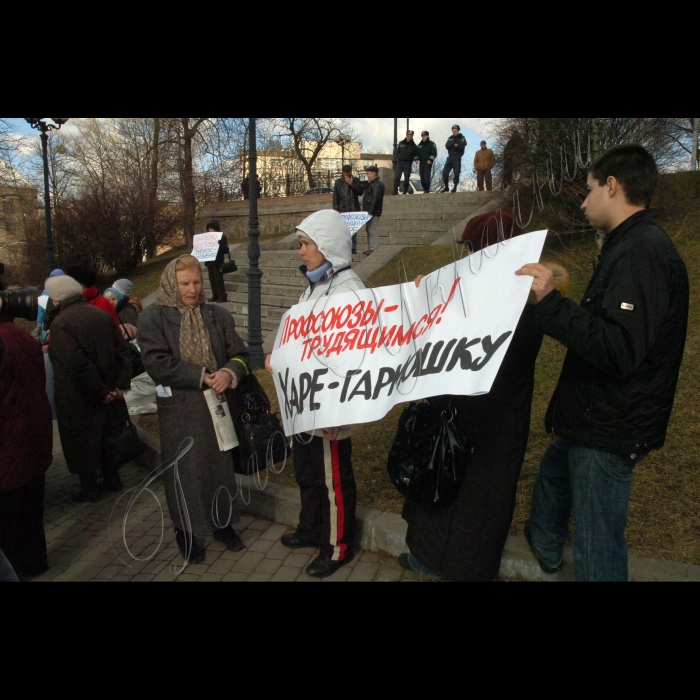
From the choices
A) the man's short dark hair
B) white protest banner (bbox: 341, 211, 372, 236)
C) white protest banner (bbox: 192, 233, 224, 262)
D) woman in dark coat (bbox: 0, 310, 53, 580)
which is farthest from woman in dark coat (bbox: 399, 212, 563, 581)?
white protest banner (bbox: 192, 233, 224, 262)

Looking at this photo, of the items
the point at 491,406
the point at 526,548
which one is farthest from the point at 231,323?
the point at 526,548

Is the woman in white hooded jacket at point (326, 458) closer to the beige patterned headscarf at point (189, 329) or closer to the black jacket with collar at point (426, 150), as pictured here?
the beige patterned headscarf at point (189, 329)

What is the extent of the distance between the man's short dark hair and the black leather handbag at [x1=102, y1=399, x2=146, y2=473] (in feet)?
13.0

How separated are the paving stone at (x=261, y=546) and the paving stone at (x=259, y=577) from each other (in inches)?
9.9

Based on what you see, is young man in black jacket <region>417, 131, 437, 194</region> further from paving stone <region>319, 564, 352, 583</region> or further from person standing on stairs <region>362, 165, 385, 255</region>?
paving stone <region>319, 564, 352, 583</region>

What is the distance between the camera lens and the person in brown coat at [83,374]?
4453mm

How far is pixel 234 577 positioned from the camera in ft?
11.3

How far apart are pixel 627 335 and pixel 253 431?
228 cm

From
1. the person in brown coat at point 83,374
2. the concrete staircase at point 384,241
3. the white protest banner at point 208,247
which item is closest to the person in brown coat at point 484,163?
the concrete staircase at point 384,241

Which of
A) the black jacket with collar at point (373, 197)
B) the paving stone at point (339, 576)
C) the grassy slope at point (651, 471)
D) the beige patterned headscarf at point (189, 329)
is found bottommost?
the paving stone at point (339, 576)

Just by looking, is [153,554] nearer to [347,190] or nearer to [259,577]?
[259,577]

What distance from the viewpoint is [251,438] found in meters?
3.54

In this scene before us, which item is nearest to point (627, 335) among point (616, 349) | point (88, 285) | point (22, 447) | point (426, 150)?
point (616, 349)

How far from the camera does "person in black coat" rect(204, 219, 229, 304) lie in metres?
12.1
